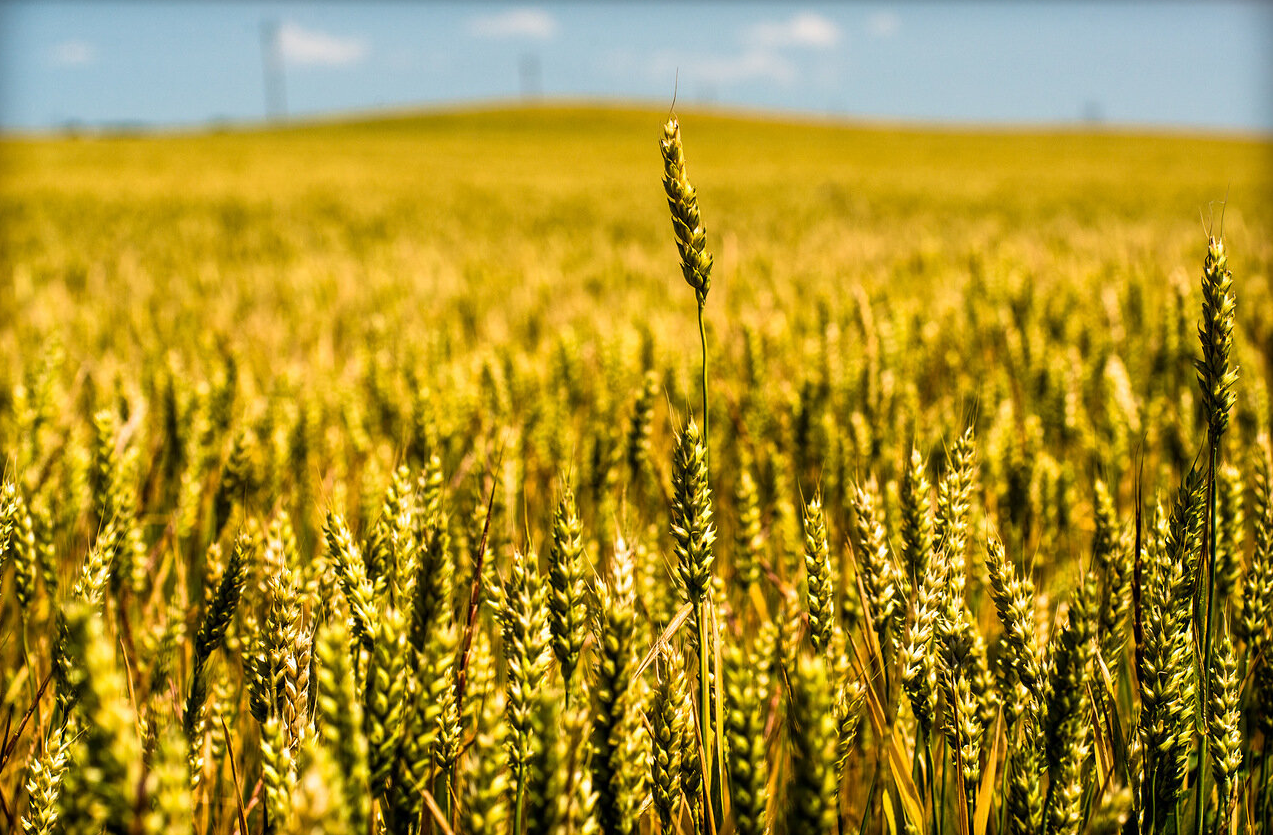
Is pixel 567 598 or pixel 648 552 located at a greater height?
pixel 567 598

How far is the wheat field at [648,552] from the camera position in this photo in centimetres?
74

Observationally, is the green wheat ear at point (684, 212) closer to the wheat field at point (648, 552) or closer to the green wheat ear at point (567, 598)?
the wheat field at point (648, 552)

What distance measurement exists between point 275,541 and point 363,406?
5.30 ft

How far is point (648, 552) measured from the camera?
1.27 metres

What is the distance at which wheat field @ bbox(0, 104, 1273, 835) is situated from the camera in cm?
74

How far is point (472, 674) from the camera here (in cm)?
92

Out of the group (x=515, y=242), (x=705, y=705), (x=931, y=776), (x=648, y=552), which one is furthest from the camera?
(x=515, y=242)

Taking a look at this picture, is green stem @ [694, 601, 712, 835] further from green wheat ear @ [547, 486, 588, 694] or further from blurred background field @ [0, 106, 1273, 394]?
blurred background field @ [0, 106, 1273, 394]

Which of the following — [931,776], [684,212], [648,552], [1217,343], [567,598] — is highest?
[684,212]

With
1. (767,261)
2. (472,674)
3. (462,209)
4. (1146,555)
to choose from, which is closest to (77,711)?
(472,674)

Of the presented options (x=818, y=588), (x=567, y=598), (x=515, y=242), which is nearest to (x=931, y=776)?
(x=818, y=588)

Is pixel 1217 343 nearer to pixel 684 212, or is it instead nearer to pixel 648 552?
pixel 684 212

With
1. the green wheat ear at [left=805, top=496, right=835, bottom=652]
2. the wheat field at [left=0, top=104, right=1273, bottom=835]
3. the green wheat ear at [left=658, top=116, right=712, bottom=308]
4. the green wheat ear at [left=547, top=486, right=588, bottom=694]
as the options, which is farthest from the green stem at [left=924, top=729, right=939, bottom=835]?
the green wheat ear at [left=658, top=116, right=712, bottom=308]

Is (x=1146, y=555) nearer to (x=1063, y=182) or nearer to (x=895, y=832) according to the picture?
(x=895, y=832)
